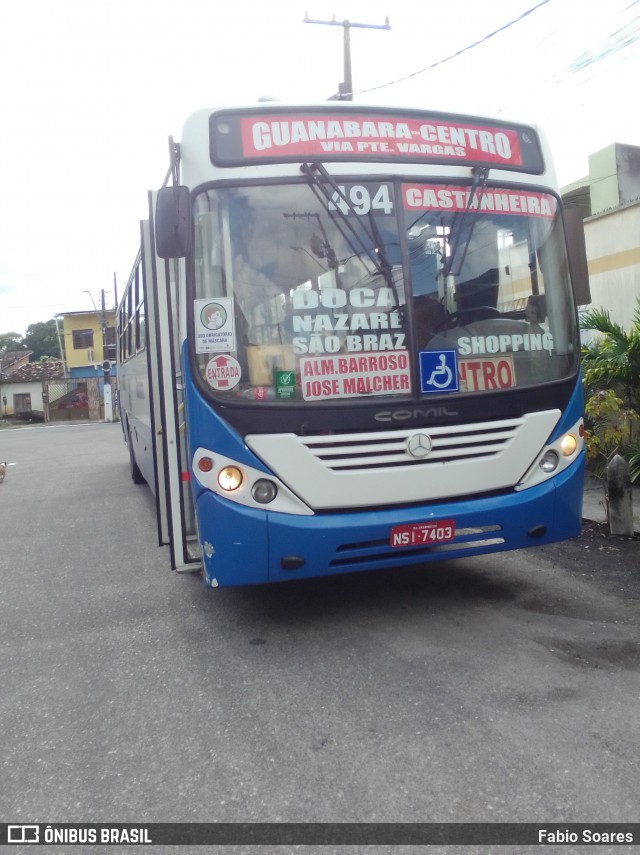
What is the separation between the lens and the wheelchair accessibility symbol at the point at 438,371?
488 cm

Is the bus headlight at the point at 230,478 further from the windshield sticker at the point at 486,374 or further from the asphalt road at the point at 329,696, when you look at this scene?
the windshield sticker at the point at 486,374

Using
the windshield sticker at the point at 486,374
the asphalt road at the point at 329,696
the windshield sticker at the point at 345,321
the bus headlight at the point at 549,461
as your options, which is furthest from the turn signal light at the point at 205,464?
the bus headlight at the point at 549,461

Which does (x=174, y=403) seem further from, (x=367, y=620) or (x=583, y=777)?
(x=583, y=777)

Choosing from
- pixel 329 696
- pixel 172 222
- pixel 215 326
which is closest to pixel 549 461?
pixel 329 696

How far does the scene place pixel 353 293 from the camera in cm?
484

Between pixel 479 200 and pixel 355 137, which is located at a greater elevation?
pixel 355 137

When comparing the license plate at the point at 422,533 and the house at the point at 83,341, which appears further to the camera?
the house at the point at 83,341

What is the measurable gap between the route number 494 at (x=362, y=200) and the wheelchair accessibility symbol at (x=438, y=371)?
3.04 ft

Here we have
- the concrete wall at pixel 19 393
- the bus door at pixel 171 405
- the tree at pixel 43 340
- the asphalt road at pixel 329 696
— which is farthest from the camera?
the tree at pixel 43 340

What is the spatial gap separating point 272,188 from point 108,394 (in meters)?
40.5

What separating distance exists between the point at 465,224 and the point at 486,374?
970mm

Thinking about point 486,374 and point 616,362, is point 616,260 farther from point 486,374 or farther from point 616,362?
point 486,374

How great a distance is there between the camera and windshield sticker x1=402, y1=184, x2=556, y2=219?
498 centimetres

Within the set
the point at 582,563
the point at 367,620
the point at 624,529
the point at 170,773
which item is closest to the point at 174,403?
the point at 367,620
